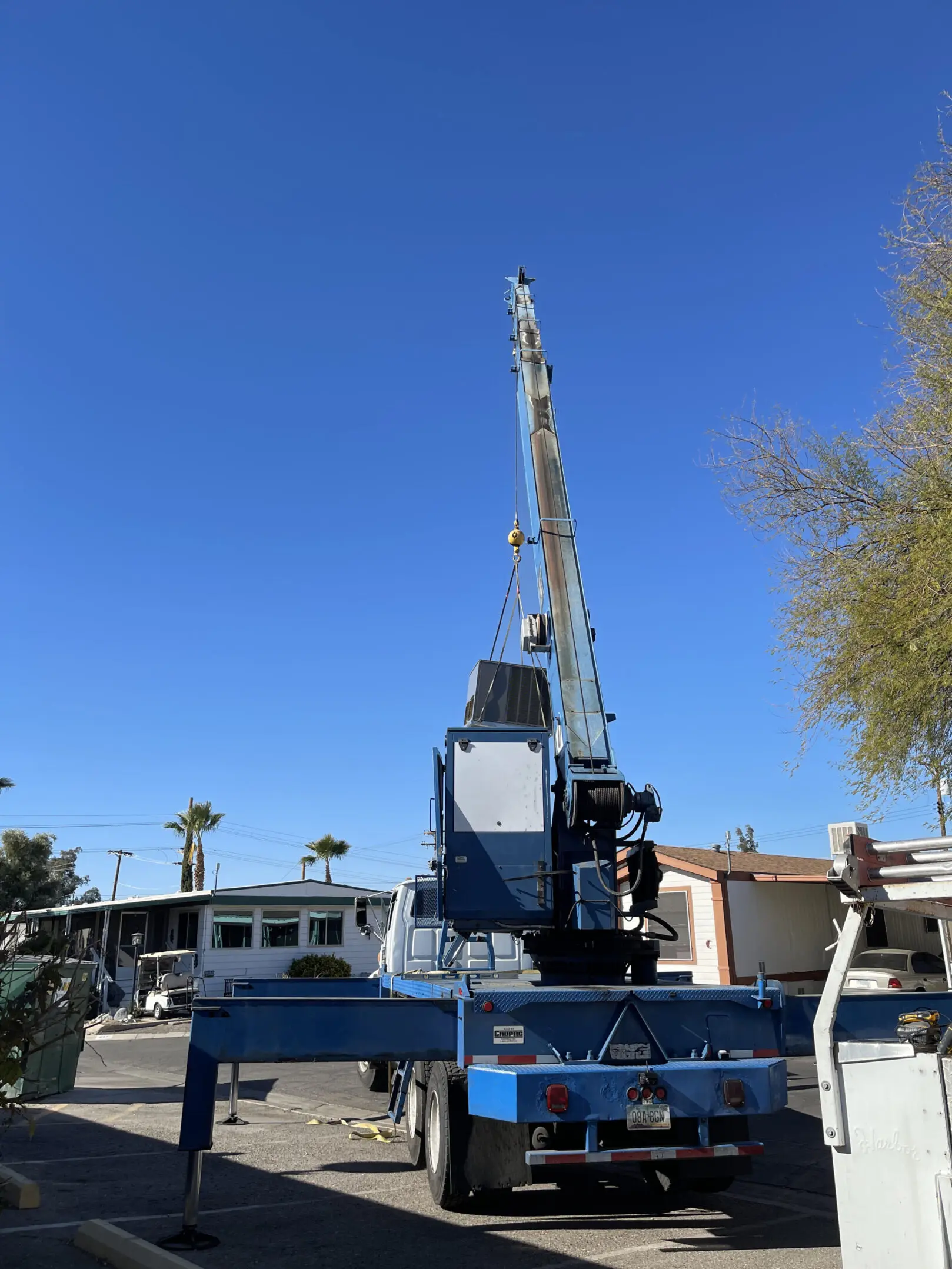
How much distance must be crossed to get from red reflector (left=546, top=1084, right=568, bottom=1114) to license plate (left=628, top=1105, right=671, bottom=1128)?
43 cm

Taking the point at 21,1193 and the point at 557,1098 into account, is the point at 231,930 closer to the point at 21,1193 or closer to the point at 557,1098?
the point at 21,1193

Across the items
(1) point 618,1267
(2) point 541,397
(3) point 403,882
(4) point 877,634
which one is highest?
(2) point 541,397

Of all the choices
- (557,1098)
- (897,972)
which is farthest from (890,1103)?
(897,972)

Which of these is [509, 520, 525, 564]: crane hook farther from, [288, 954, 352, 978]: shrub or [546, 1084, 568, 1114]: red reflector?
[288, 954, 352, 978]: shrub

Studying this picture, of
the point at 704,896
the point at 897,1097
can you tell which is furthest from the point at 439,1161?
the point at 704,896

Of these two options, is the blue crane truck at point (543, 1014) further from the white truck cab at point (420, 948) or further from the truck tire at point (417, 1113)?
the white truck cab at point (420, 948)

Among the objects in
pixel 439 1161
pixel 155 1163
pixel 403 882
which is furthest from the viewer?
pixel 403 882

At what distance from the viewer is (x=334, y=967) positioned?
3384 cm

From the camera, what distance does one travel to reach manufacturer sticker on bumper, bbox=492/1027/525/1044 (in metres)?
6.59

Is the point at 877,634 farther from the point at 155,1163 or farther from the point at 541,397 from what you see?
the point at 155,1163

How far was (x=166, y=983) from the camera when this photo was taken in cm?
3084

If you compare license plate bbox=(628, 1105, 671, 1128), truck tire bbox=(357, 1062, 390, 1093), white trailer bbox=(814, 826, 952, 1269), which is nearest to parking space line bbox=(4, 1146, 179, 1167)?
truck tire bbox=(357, 1062, 390, 1093)

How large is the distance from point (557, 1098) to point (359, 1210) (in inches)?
85.1

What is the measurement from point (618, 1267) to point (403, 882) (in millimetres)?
7571
